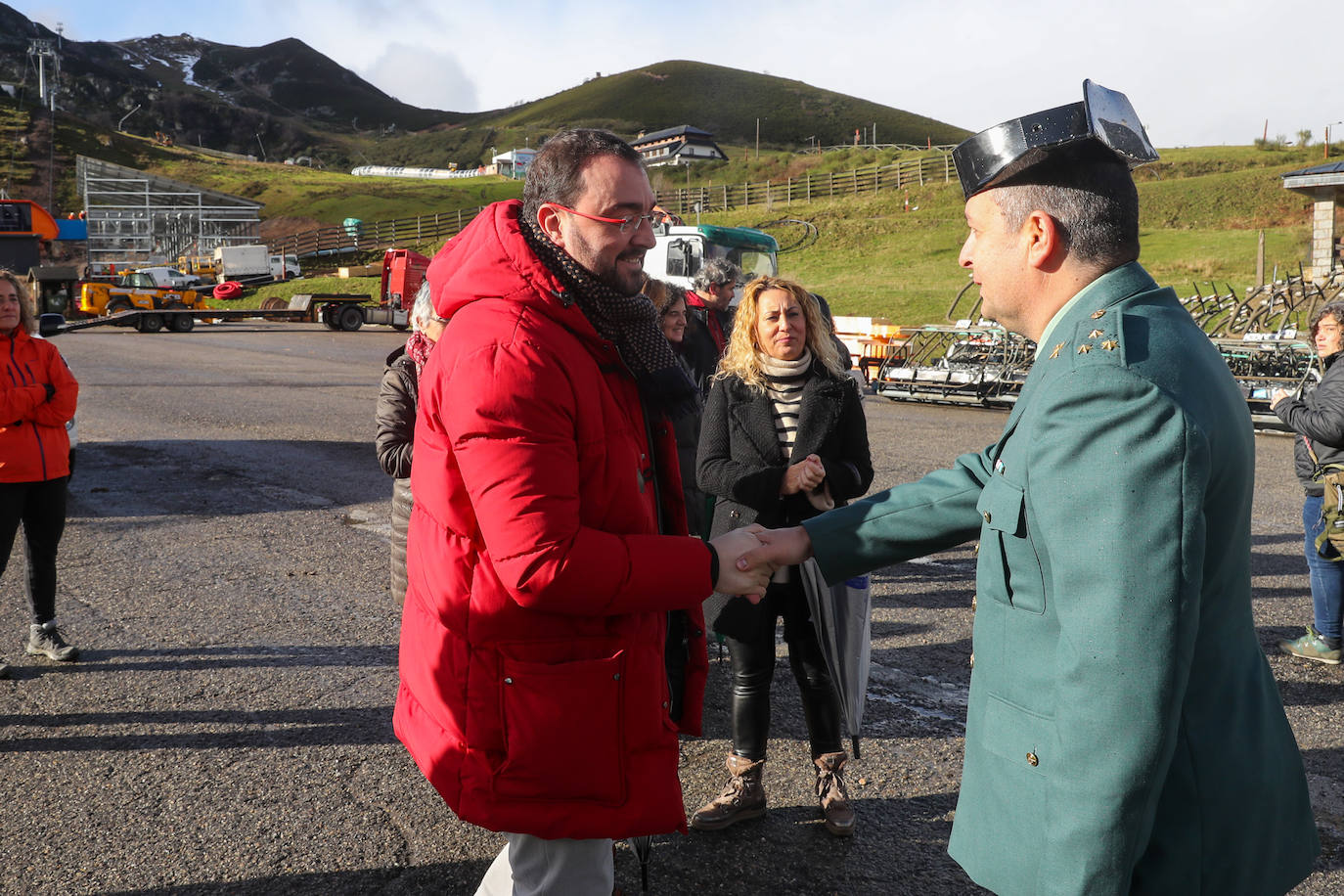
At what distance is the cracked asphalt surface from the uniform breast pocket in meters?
1.83

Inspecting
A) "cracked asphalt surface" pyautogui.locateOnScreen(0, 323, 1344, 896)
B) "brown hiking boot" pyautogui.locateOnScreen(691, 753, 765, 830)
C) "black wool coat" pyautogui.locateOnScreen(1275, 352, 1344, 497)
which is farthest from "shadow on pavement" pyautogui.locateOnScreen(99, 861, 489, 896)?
"black wool coat" pyautogui.locateOnScreen(1275, 352, 1344, 497)

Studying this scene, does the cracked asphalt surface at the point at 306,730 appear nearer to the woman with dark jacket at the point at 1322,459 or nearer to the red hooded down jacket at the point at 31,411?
the woman with dark jacket at the point at 1322,459

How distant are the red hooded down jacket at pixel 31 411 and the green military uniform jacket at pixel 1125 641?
468 centimetres

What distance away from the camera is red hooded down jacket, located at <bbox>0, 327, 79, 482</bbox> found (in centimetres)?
473

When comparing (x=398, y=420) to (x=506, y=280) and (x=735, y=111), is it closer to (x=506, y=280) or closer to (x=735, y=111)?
(x=506, y=280)

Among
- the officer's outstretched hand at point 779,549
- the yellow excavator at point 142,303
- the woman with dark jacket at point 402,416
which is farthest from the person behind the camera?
the yellow excavator at point 142,303

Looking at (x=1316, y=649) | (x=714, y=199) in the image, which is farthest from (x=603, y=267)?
(x=714, y=199)

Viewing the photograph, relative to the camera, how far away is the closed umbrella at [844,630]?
11.5ft

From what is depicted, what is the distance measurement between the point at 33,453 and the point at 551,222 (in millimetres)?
3877

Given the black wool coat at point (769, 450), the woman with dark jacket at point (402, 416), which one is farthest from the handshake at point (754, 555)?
the woman with dark jacket at point (402, 416)

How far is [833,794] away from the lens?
11.3 ft

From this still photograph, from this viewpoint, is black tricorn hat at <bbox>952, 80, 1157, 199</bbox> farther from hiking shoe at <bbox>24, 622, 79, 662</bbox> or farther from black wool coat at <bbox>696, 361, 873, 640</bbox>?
hiking shoe at <bbox>24, 622, 79, 662</bbox>

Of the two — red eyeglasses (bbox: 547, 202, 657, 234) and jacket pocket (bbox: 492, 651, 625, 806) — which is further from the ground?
red eyeglasses (bbox: 547, 202, 657, 234)

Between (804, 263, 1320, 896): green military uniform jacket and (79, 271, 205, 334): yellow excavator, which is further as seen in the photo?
(79, 271, 205, 334): yellow excavator
